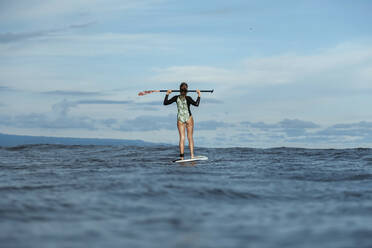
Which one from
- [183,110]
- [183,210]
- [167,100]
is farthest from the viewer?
[183,110]

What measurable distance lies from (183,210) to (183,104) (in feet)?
34.1

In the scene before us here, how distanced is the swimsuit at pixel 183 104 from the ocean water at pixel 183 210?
421cm

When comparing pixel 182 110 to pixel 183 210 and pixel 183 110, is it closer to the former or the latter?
pixel 183 110

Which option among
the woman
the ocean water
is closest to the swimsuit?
the woman

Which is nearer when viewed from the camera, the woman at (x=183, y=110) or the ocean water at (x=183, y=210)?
the ocean water at (x=183, y=210)

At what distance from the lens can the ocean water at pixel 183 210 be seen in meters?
6.73

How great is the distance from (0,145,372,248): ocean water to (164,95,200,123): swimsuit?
13.8 ft

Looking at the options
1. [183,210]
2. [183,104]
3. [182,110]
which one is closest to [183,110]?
[182,110]

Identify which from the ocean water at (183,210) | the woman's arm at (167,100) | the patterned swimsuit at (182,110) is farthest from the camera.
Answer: the patterned swimsuit at (182,110)

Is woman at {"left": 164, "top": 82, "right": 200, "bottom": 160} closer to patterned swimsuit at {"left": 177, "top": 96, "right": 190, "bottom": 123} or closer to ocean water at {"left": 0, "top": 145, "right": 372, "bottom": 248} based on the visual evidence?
patterned swimsuit at {"left": 177, "top": 96, "right": 190, "bottom": 123}

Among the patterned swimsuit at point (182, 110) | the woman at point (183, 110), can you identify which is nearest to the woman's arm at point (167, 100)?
the woman at point (183, 110)

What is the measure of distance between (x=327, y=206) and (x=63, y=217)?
18.2 feet

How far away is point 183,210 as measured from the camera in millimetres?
9008

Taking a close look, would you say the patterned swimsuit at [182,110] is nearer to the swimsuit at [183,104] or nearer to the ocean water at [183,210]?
the swimsuit at [183,104]
